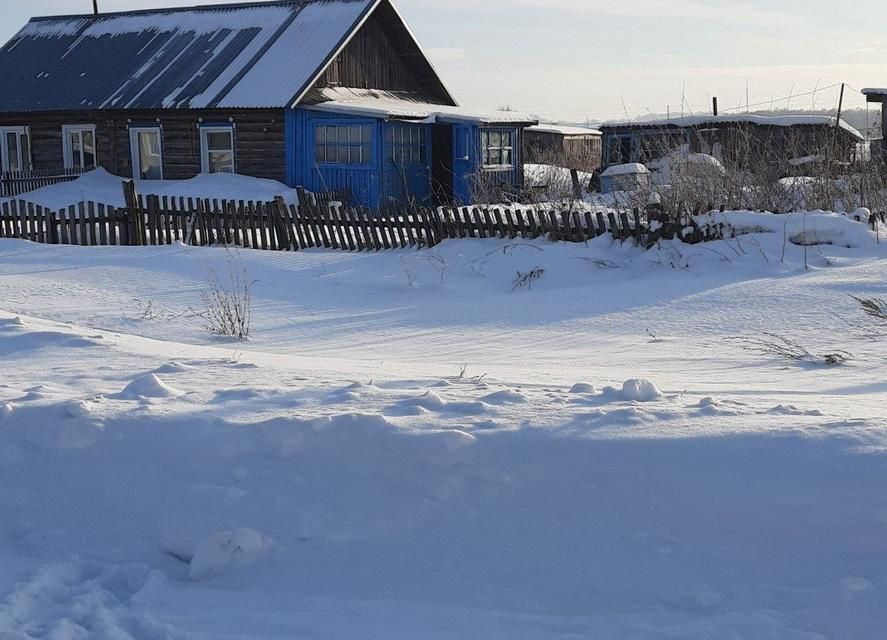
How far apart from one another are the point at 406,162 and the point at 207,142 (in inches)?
199

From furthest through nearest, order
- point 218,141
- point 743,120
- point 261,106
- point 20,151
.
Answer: point 743,120
point 20,151
point 218,141
point 261,106

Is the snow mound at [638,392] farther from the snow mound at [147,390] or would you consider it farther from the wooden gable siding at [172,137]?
the wooden gable siding at [172,137]

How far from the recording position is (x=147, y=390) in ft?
16.9

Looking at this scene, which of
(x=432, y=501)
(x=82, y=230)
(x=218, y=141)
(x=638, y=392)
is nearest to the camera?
(x=432, y=501)

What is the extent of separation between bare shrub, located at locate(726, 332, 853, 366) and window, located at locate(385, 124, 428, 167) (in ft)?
54.6

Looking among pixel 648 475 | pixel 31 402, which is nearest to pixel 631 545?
pixel 648 475

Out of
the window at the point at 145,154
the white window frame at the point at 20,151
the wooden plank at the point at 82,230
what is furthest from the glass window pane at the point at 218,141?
the wooden plank at the point at 82,230

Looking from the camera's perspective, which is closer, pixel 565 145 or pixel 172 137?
pixel 172 137

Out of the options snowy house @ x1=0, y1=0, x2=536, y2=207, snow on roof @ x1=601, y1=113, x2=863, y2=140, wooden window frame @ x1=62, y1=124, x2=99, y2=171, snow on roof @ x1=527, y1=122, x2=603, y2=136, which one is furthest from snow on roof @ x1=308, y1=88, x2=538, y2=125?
snow on roof @ x1=527, y1=122, x2=603, y2=136

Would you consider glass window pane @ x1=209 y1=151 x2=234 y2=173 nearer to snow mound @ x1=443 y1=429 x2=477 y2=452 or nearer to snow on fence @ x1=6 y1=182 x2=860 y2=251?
snow on fence @ x1=6 y1=182 x2=860 y2=251

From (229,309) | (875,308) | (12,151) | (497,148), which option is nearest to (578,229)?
(229,309)

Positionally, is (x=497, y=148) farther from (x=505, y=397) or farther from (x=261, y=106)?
(x=505, y=397)

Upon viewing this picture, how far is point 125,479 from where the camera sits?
4.34m

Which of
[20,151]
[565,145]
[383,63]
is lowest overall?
[20,151]
